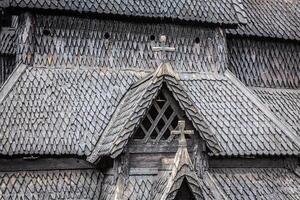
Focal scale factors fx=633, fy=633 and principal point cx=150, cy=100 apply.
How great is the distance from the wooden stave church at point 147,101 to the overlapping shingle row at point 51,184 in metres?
0.02

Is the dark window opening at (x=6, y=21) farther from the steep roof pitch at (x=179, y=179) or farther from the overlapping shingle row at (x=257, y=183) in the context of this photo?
the steep roof pitch at (x=179, y=179)

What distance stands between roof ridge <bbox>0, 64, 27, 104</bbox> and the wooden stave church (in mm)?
30

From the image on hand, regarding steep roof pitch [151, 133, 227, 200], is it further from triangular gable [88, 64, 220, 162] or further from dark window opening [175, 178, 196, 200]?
triangular gable [88, 64, 220, 162]

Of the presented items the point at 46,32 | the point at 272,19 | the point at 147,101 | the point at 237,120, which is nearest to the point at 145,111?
the point at 147,101

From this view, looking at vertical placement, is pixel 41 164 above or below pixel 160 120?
below

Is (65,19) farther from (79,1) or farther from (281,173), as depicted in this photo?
(281,173)

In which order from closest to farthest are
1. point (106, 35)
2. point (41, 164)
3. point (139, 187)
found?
point (139, 187), point (41, 164), point (106, 35)

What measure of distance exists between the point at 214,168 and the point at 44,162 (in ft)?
12.5

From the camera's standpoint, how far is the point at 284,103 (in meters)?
16.8

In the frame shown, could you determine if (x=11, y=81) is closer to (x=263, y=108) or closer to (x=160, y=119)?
(x=160, y=119)

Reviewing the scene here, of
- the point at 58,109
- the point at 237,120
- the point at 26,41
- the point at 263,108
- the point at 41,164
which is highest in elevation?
the point at 26,41

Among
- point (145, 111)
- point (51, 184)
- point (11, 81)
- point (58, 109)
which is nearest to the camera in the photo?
point (145, 111)

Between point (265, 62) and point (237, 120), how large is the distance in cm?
315


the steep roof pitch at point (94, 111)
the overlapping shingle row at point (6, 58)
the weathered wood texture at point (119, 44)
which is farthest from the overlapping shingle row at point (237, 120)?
the overlapping shingle row at point (6, 58)
